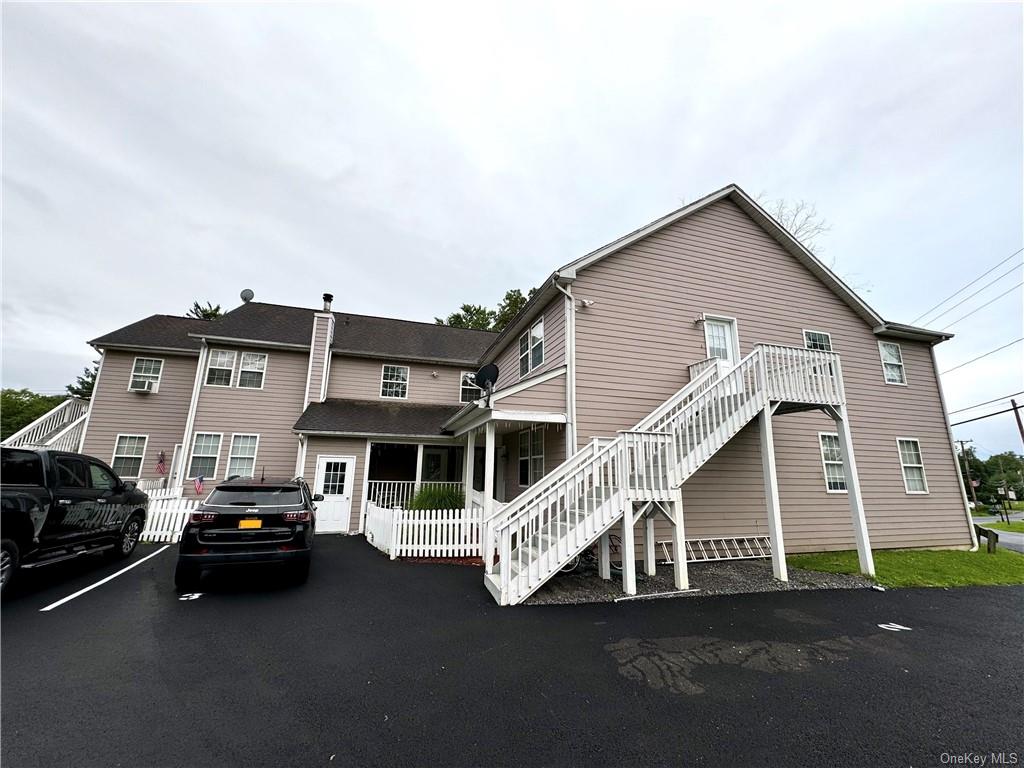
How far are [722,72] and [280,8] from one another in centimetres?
921

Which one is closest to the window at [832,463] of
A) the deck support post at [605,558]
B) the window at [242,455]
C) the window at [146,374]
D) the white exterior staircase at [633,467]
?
the white exterior staircase at [633,467]

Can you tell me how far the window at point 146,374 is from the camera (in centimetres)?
1366

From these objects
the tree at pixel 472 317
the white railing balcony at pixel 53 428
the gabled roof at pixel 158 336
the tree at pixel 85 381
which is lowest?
the white railing balcony at pixel 53 428

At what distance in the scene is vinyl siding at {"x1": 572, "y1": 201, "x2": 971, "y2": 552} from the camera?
344 inches

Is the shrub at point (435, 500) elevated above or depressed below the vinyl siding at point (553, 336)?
below

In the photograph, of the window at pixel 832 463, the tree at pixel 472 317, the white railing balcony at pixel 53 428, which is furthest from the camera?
the tree at pixel 472 317

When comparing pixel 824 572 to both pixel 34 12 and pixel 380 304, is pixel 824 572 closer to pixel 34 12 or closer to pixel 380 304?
pixel 34 12

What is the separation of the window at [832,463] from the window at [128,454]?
70.8 ft

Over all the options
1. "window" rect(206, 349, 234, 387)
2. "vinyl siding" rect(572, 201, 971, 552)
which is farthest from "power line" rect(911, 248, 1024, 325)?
"window" rect(206, 349, 234, 387)

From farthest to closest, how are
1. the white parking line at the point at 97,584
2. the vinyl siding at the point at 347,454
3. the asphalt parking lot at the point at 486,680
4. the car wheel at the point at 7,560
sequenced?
the vinyl siding at the point at 347,454
the white parking line at the point at 97,584
the car wheel at the point at 7,560
the asphalt parking lot at the point at 486,680

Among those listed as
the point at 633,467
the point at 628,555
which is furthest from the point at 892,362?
the point at 628,555

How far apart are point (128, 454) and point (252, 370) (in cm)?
506

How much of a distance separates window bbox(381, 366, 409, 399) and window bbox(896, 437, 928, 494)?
15846 millimetres

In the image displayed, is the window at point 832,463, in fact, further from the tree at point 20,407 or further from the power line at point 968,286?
the tree at point 20,407
